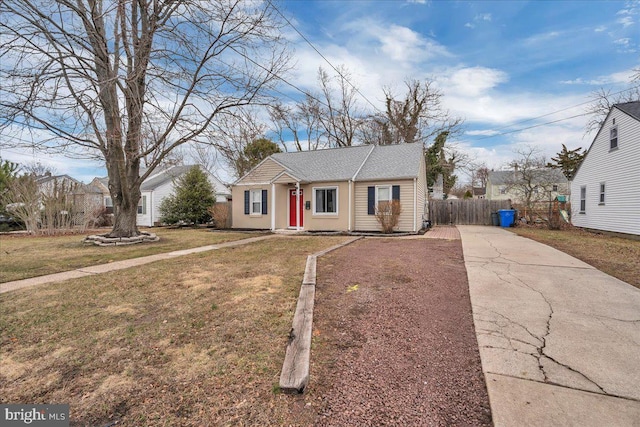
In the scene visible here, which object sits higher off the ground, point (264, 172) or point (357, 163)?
point (357, 163)

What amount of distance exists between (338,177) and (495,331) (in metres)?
11.8

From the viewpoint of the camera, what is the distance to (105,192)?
79.6 feet

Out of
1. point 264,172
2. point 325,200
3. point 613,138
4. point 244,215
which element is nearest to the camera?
point 613,138

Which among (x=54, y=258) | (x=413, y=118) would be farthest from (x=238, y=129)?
(x=413, y=118)

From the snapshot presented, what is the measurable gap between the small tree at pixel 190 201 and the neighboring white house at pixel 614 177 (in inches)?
840

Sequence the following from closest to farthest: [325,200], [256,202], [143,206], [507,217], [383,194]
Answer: [383,194] → [325,200] → [256,202] → [507,217] → [143,206]

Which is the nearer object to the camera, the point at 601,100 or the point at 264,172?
the point at 264,172

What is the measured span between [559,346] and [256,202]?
1519cm

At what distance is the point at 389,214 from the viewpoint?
13883 millimetres

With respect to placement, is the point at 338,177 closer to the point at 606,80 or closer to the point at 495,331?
the point at 495,331

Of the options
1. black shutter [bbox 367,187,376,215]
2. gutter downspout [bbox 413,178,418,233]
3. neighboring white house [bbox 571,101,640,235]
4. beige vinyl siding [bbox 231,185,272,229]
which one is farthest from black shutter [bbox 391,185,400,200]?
neighboring white house [bbox 571,101,640,235]

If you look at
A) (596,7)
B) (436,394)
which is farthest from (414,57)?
(436,394)

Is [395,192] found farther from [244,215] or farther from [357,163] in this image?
[244,215]

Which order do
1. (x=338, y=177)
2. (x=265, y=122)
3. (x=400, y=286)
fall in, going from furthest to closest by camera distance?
(x=338, y=177)
(x=265, y=122)
(x=400, y=286)
